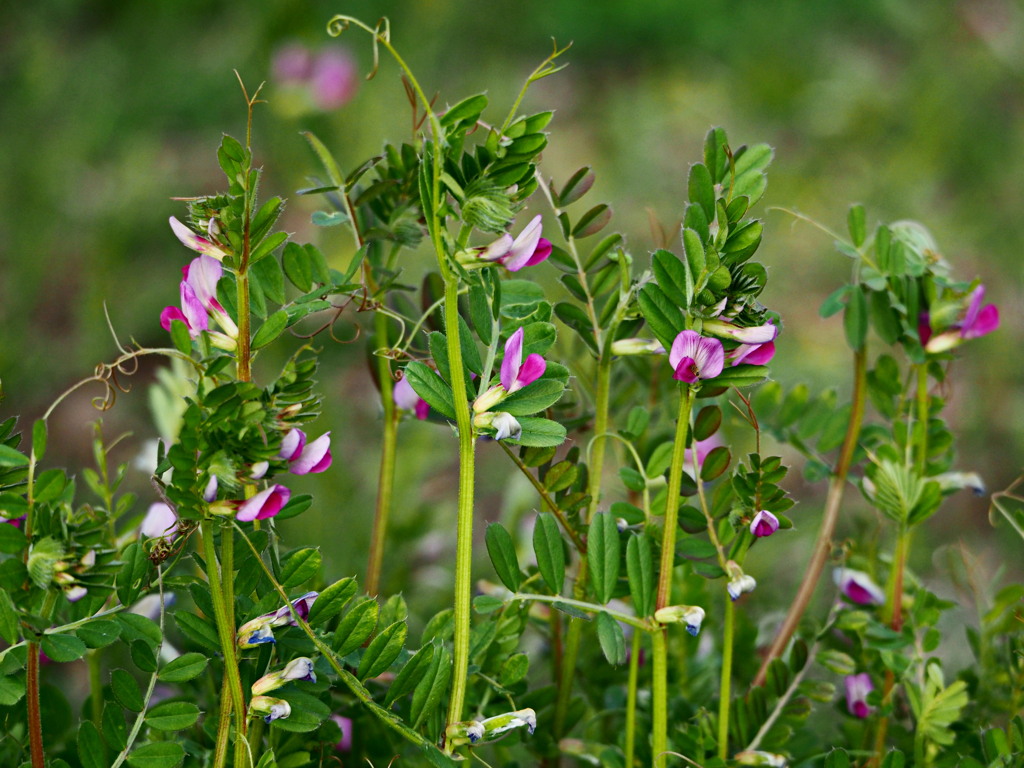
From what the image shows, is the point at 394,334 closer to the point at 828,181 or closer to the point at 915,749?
the point at 915,749

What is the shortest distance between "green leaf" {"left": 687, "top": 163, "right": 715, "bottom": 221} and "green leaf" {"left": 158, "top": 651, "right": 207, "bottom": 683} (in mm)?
316

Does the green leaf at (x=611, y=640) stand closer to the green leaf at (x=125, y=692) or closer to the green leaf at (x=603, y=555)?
the green leaf at (x=603, y=555)

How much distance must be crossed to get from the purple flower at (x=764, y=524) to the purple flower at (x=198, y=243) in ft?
0.88

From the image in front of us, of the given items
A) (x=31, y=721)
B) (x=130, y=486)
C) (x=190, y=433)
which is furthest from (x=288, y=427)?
(x=130, y=486)

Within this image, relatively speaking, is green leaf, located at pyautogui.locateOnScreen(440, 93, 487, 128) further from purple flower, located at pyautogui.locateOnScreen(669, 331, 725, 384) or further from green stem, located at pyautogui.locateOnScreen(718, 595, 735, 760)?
green stem, located at pyautogui.locateOnScreen(718, 595, 735, 760)

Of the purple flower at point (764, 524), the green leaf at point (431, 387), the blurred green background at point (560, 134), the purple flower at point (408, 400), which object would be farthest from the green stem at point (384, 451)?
the blurred green background at point (560, 134)

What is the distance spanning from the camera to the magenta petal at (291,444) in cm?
43

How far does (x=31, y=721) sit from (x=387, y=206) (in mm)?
312

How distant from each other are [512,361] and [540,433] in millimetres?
36

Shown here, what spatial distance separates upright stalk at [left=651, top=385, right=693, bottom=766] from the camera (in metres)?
0.47

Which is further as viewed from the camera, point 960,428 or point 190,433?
point 960,428

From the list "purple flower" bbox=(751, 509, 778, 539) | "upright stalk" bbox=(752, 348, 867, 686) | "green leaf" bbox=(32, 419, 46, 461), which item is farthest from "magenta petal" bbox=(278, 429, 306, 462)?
"upright stalk" bbox=(752, 348, 867, 686)

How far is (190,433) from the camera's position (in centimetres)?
42

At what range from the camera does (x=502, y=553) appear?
0.52 meters
